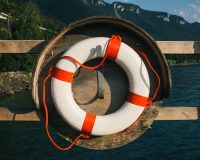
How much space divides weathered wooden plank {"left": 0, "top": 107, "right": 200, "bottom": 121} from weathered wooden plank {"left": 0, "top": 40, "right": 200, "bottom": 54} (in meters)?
0.46

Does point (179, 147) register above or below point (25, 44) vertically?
below

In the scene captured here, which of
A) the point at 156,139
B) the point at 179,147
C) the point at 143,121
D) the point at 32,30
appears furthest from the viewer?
the point at 32,30

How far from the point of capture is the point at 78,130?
2949 millimetres

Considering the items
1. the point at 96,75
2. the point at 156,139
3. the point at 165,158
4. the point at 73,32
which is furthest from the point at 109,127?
the point at 156,139

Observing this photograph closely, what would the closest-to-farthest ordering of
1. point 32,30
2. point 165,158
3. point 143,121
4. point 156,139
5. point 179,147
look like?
point 143,121 → point 165,158 → point 179,147 → point 156,139 → point 32,30

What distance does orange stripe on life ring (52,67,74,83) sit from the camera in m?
2.90

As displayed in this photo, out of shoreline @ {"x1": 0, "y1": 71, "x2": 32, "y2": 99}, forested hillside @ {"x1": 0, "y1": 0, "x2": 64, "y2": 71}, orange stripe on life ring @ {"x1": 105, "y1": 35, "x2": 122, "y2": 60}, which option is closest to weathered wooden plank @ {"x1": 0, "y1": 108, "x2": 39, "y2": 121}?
orange stripe on life ring @ {"x1": 105, "y1": 35, "x2": 122, "y2": 60}

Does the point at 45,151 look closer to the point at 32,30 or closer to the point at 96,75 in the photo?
the point at 96,75

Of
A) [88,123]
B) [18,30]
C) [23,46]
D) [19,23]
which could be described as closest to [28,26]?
[18,30]

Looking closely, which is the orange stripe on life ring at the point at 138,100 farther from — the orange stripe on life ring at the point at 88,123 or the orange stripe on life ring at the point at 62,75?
the orange stripe on life ring at the point at 62,75

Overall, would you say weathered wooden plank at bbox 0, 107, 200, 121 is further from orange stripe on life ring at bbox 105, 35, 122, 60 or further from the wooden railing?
orange stripe on life ring at bbox 105, 35, 122, 60

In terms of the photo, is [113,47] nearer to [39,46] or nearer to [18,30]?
[39,46]

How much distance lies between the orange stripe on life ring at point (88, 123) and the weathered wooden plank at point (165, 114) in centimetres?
41

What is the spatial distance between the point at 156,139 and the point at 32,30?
31.1 m
